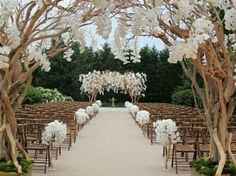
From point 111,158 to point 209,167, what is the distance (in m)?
5.15

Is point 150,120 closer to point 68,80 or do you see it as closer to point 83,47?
point 83,47

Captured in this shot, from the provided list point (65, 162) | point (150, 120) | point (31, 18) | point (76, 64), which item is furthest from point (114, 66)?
point (31, 18)

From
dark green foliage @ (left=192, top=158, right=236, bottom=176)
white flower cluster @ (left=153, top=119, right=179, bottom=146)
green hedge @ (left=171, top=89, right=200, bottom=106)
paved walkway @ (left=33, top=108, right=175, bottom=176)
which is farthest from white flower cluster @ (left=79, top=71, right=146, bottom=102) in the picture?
dark green foliage @ (left=192, top=158, right=236, bottom=176)

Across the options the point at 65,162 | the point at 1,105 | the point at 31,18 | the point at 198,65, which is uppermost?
the point at 31,18

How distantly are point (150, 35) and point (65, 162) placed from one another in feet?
16.5

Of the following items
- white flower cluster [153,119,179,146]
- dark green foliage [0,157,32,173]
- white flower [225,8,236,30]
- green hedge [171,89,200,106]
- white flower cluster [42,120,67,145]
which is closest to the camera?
white flower [225,8,236,30]

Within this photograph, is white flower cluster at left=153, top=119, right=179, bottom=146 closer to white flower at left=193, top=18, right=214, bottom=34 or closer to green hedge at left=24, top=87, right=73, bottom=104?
white flower at left=193, top=18, right=214, bottom=34

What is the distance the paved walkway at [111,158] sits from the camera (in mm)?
13104

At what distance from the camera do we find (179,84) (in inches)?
2589

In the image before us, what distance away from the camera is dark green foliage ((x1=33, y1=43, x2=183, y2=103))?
6612cm

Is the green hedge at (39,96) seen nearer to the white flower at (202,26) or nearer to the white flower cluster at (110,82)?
the white flower cluster at (110,82)

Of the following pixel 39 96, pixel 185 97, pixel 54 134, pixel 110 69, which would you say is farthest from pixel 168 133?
pixel 110 69

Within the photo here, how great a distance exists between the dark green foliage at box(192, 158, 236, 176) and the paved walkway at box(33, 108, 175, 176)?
1729 mm

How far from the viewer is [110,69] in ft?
220
